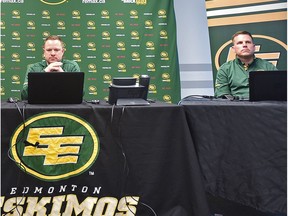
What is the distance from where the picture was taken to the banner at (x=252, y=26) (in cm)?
402

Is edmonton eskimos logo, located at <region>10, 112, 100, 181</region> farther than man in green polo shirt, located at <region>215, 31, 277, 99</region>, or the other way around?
man in green polo shirt, located at <region>215, 31, 277, 99</region>

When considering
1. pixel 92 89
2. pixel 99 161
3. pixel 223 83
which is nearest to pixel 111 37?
pixel 92 89

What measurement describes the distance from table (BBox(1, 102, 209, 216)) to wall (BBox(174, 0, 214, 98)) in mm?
2308

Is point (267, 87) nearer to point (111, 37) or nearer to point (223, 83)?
point (223, 83)

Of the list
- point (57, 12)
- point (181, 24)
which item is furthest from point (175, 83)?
point (57, 12)

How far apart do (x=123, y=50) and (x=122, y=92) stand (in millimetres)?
2163

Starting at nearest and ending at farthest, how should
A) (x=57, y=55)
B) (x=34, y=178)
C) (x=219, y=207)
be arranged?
(x=34, y=178)
(x=219, y=207)
(x=57, y=55)

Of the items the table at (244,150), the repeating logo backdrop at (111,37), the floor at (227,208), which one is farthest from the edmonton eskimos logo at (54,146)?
the repeating logo backdrop at (111,37)

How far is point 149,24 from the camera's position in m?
4.09

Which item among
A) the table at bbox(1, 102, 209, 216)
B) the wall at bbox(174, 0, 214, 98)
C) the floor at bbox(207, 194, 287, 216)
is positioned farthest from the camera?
the wall at bbox(174, 0, 214, 98)

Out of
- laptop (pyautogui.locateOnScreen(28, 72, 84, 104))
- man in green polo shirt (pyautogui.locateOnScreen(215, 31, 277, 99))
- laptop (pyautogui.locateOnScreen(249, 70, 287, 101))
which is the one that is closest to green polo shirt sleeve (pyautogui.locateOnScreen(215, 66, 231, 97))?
man in green polo shirt (pyautogui.locateOnScreen(215, 31, 277, 99))

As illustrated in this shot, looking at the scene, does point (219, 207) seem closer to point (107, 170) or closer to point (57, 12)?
point (107, 170)

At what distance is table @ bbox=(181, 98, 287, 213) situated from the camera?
6.30 feet

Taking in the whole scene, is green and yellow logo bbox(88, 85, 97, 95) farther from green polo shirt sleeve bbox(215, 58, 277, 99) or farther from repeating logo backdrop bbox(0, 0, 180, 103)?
green polo shirt sleeve bbox(215, 58, 277, 99)
